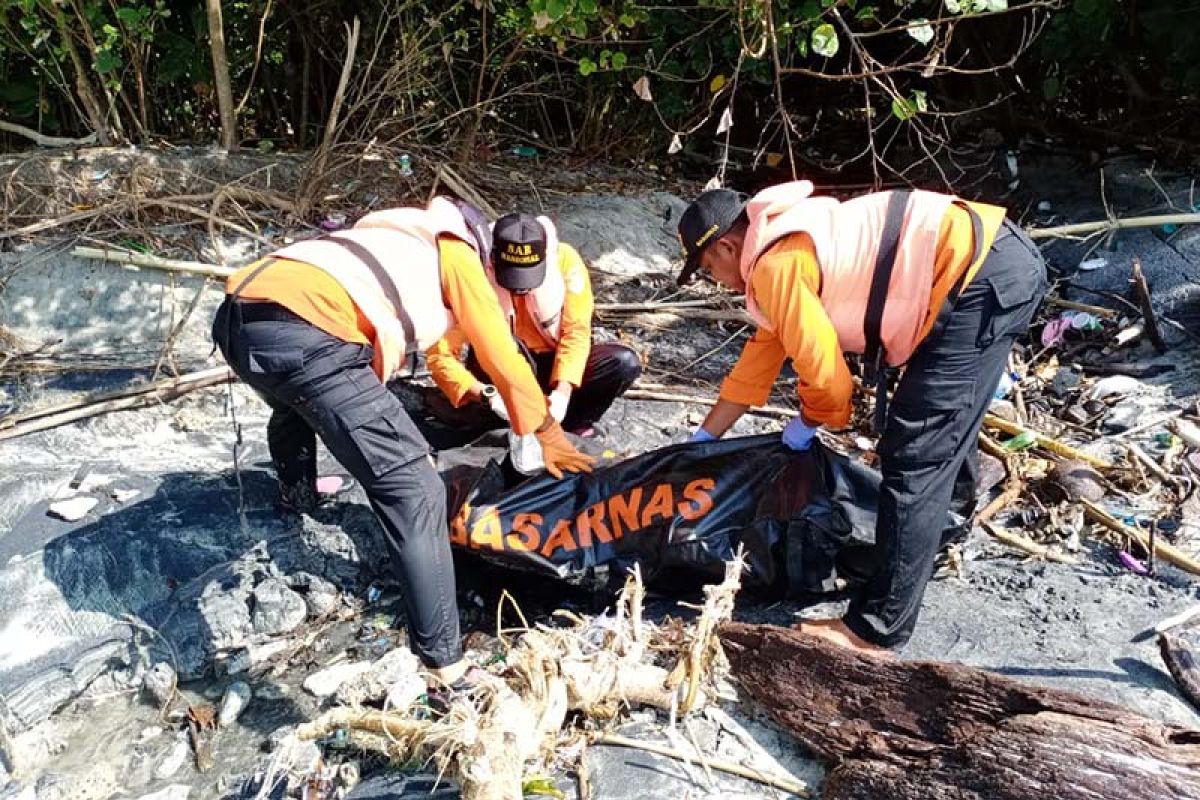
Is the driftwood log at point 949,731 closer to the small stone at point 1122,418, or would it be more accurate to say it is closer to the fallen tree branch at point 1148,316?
the small stone at point 1122,418

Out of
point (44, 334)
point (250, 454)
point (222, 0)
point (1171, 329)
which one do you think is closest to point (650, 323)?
point (250, 454)

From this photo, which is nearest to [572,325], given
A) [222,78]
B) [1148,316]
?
[1148,316]

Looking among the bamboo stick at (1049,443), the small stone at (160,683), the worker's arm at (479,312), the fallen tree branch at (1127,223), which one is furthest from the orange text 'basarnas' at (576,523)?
the fallen tree branch at (1127,223)

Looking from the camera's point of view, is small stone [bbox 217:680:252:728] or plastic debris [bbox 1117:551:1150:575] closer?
small stone [bbox 217:680:252:728]

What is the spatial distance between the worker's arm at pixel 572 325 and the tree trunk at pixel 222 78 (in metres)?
3.14

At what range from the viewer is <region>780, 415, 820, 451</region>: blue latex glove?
120 inches

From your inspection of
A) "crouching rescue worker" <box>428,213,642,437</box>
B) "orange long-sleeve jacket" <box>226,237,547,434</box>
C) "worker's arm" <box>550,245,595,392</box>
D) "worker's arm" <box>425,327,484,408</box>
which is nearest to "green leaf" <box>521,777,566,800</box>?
"orange long-sleeve jacket" <box>226,237,547,434</box>

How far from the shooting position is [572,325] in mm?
3709

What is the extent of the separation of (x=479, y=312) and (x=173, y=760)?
1.60 m

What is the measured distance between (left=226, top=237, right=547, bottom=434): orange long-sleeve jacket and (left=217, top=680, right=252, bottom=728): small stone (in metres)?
1.14

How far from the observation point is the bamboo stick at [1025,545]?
3.19 metres

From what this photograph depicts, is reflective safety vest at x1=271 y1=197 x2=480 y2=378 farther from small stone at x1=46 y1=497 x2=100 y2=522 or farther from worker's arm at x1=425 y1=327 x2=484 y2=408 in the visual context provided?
small stone at x1=46 y1=497 x2=100 y2=522

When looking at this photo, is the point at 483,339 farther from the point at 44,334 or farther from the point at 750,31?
the point at 750,31

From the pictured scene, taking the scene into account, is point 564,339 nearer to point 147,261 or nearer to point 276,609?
point 276,609
